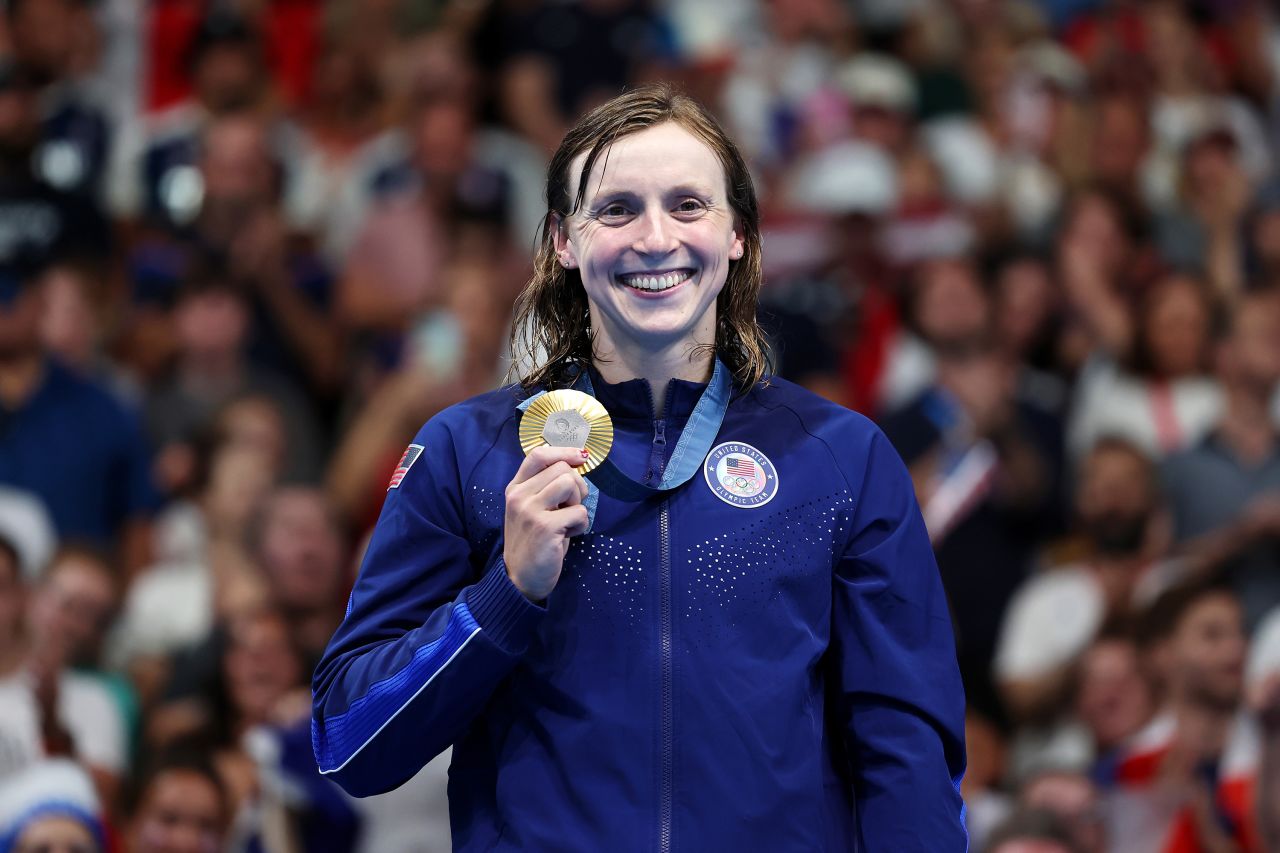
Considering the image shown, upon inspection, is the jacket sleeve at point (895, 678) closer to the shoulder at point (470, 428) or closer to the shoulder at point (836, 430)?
the shoulder at point (836, 430)

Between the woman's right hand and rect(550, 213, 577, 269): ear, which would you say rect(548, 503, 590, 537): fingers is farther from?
rect(550, 213, 577, 269): ear

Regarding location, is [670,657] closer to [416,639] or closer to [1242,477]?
[416,639]

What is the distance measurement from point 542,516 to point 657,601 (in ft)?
0.79

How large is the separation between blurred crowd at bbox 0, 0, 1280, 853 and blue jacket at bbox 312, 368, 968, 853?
9.59 feet

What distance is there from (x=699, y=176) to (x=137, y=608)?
4737 millimetres

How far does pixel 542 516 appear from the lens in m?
2.44

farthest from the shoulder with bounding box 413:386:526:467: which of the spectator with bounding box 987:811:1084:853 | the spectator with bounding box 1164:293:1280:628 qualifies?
the spectator with bounding box 1164:293:1280:628

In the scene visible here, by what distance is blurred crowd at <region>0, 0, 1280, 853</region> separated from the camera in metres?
5.96

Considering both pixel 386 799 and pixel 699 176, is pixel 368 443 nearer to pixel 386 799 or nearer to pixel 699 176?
pixel 386 799

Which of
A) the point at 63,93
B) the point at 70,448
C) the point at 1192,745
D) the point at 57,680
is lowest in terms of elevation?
the point at 1192,745

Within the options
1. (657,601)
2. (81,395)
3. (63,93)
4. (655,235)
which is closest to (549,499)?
(657,601)

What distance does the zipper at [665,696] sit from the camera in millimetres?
2486

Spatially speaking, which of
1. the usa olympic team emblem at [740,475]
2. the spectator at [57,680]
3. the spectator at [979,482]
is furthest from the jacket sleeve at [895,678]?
the spectator at [57,680]

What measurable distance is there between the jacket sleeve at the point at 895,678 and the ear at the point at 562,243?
1.77 ft
